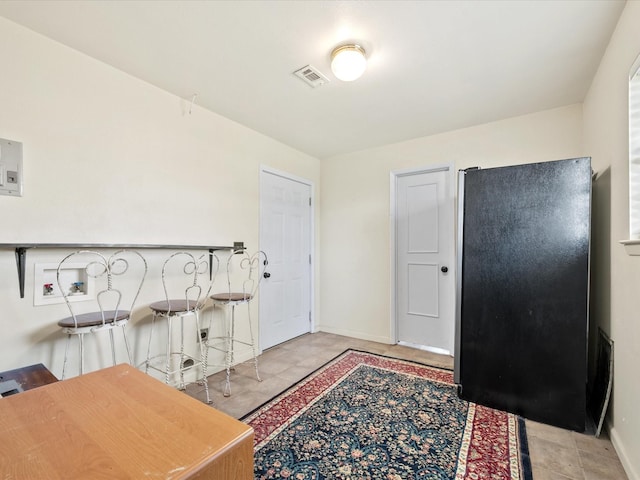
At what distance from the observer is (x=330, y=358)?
331 cm

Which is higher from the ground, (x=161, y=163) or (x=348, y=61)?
(x=348, y=61)

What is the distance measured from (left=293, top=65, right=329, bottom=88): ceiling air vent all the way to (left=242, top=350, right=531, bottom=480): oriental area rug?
2471mm

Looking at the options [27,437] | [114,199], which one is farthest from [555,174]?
[114,199]

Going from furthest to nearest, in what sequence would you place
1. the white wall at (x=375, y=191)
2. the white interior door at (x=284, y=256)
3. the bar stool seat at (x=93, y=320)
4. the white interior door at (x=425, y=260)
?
the white interior door at (x=284, y=256) → the white interior door at (x=425, y=260) → the white wall at (x=375, y=191) → the bar stool seat at (x=93, y=320)

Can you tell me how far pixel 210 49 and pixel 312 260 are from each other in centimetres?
282

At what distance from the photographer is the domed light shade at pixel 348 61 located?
202 centimetres

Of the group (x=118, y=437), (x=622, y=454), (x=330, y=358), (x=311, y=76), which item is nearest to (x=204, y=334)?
(x=330, y=358)

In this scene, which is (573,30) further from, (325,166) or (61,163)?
(61,163)

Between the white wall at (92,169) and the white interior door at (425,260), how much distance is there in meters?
2.09

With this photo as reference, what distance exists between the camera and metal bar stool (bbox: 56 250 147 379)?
1.83m

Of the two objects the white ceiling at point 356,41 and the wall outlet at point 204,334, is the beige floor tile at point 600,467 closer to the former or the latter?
the white ceiling at point 356,41

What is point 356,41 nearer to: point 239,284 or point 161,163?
point 161,163

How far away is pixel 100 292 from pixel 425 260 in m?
3.14

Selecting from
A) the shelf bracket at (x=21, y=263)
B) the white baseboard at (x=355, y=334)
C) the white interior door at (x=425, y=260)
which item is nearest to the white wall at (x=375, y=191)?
the white baseboard at (x=355, y=334)
